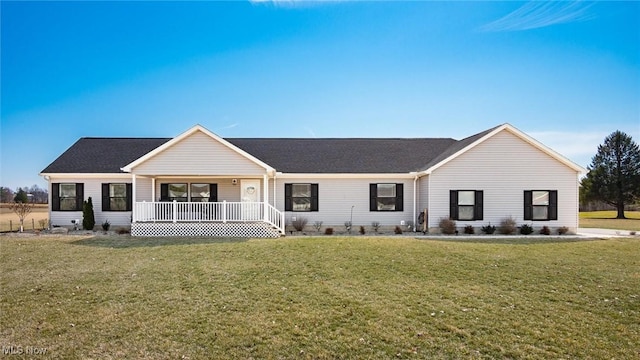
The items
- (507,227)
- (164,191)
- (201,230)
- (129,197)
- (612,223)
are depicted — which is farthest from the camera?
(612,223)

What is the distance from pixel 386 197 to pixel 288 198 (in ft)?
17.3

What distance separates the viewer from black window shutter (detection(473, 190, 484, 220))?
60.6ft

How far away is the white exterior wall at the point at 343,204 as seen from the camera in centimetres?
1956

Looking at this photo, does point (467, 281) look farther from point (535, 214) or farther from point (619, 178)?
point (619, 178)

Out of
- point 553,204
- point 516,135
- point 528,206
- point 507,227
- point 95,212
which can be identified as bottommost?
point 507,227

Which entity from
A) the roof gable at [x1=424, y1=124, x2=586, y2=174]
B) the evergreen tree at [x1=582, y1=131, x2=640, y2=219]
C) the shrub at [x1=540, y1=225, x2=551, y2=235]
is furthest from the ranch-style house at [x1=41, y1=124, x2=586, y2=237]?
the evergreen tree at [x1=582, y1=131, x2=640, y2=219]

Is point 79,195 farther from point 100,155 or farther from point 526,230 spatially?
point 526,230

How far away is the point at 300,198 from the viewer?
1966 centimetres

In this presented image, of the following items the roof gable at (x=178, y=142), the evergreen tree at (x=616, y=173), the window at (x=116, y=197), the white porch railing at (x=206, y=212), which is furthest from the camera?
the evergreen tree at (x=616, y=173)

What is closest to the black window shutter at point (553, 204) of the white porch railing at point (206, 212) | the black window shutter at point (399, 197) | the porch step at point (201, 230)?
the black window shutter at point (399, 197)

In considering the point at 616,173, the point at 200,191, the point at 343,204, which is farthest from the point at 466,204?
the point at 616,173

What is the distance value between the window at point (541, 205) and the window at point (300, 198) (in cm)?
1082

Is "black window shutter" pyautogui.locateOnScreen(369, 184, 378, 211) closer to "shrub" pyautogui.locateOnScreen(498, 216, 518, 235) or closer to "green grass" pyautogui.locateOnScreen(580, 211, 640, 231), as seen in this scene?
"shrub" pyautogui.locateOnScreen(498, 216, 518, 235)

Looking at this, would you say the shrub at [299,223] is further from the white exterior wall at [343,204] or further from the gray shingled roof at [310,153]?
the gray shingled roof at [310,153]
